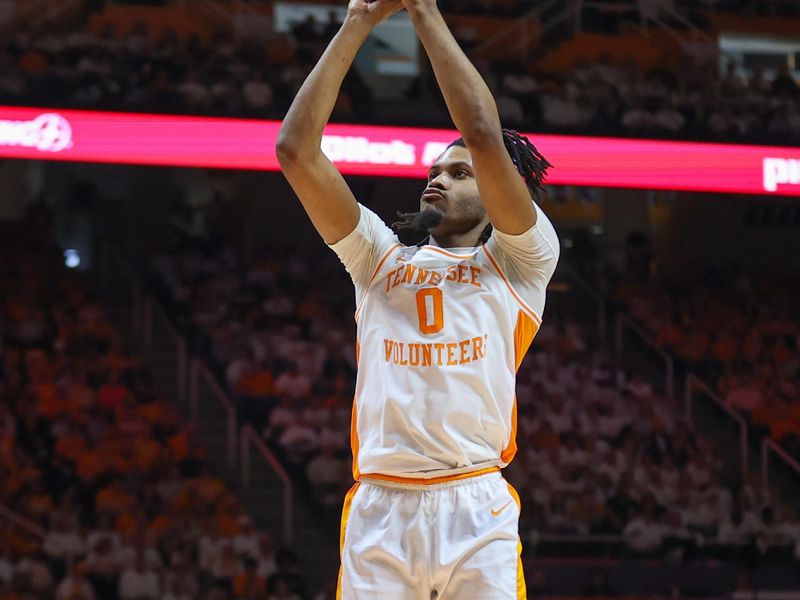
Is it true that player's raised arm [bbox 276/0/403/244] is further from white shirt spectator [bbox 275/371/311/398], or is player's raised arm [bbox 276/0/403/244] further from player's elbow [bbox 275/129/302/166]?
white shirt spectator [bbox 275/371/311/398]

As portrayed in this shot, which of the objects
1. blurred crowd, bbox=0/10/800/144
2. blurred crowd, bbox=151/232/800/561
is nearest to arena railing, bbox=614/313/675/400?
blurred crowd, bbox=151/232/800/561

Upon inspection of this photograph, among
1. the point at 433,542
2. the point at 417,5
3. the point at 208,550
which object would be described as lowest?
the point at 208,550

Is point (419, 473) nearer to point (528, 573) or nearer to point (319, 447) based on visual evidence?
point (528, 573)

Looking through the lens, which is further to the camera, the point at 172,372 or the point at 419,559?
the point at 172,372

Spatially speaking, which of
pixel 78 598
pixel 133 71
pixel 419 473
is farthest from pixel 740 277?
pixel 419 473

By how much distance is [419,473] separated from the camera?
3.26m

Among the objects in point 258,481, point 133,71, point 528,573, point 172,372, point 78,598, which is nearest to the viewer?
point 78,598

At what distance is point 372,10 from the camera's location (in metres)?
3.21

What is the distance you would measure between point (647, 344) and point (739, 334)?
1.04 meters

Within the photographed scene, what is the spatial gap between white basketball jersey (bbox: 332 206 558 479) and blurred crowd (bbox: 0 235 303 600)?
663 centimetres

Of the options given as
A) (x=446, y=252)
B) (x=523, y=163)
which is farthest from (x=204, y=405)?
(x=446, y=252)

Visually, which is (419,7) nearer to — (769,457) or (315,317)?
(315,317)

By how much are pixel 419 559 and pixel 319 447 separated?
822cm

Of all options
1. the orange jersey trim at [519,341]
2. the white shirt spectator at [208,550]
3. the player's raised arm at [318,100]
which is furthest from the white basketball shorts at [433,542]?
the white shirt spectator at [208,550]
